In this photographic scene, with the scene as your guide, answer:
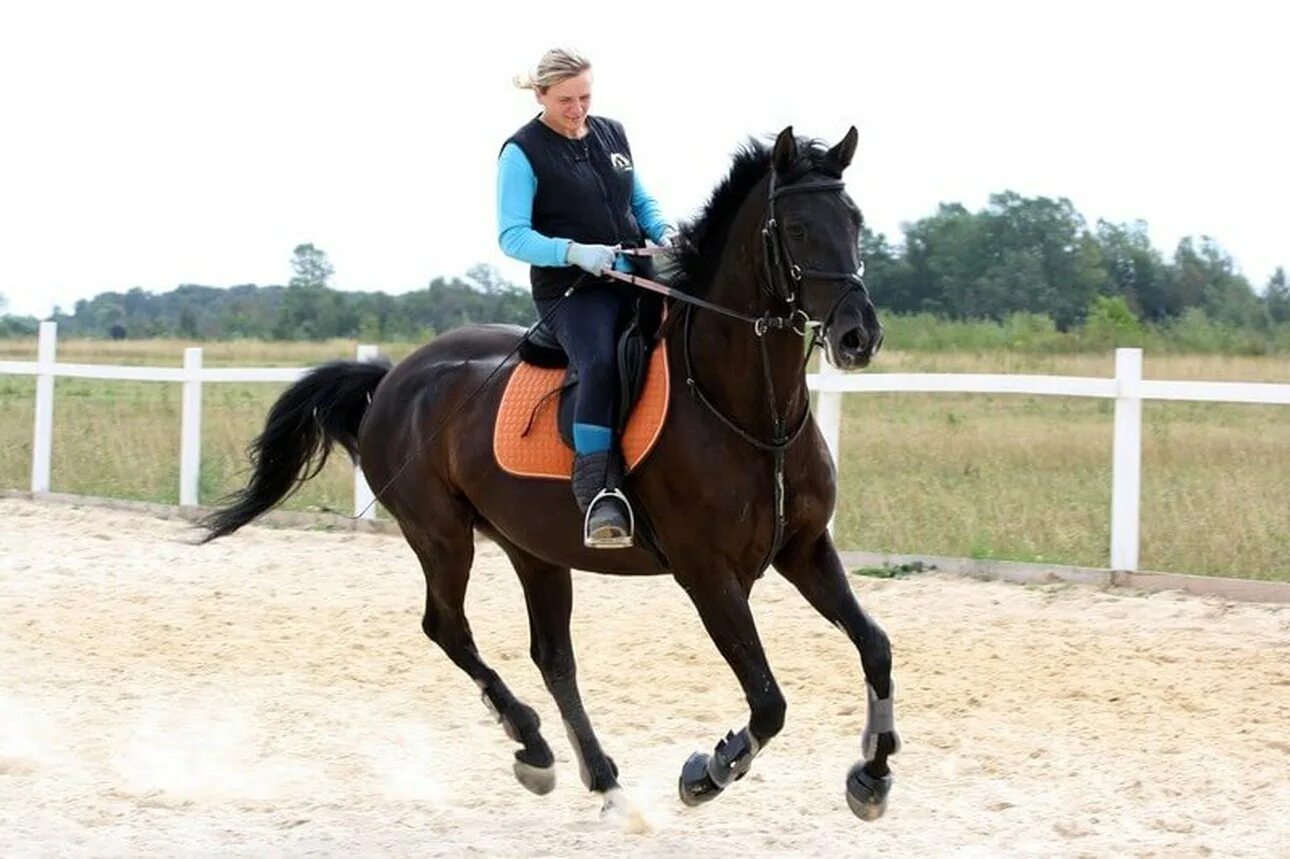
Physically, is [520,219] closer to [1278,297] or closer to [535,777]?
[535,777]

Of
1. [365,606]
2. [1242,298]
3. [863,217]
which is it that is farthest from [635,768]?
[1242,298]

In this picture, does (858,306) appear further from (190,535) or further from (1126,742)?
(190,535)

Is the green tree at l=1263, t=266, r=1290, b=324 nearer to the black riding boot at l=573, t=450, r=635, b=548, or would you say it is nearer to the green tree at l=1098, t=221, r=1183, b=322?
the green tree at l=1098, t=221, r=1183, b=322

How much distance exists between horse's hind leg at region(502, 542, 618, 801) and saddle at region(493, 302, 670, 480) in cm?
67

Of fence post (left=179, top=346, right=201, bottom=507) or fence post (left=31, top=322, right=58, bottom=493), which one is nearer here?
fence post (left=179, top=346, right=201, bottom=507)

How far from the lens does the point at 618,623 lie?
398 inches

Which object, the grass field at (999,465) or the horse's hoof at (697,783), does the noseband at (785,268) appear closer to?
the horse's hoof at (697,783)

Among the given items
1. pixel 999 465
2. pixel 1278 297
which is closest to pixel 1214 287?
pixel 1278 297

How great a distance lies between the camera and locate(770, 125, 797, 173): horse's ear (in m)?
5.57

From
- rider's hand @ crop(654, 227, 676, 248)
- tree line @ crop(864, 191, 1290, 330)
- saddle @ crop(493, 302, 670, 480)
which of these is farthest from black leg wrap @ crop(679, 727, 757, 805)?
tree line @ crop(864, 191, 1290, 330)

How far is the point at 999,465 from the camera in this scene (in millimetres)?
15500

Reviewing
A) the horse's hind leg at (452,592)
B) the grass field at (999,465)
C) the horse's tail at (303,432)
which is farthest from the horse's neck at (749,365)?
the grass field at (999,465)

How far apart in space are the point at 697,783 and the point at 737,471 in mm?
1118

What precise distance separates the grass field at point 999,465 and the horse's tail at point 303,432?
16.2 ft
